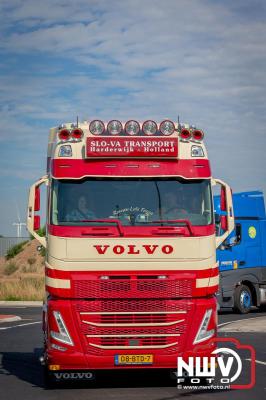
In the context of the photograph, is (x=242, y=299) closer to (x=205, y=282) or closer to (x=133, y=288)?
(x=205, y=282)

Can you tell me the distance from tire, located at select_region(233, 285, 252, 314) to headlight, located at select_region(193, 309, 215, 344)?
15167 mm

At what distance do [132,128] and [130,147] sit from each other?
0.34 meters

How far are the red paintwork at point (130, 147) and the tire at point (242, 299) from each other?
15.2 m

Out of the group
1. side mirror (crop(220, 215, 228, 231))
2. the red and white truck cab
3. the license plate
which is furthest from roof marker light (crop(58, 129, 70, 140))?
the license plate

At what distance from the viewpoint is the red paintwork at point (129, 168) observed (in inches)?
483

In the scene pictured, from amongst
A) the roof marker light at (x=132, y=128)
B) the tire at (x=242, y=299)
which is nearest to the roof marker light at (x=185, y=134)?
the roof marker light at (x=132, y=128)

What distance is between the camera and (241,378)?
43.1 ft

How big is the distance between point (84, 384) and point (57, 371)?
44.6 inches

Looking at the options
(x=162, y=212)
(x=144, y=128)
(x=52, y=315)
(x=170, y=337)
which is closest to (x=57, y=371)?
(x=52, y=315)

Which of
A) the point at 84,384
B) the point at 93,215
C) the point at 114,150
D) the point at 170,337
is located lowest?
the point at 84,384

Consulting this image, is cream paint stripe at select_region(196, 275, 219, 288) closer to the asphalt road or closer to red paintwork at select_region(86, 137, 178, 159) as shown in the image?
the asphalt road

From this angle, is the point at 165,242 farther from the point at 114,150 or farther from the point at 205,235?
the point at 114,150

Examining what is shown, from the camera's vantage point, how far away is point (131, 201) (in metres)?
12.2

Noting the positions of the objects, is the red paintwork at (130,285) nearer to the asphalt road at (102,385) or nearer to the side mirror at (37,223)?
the side mirror at (37,223)
